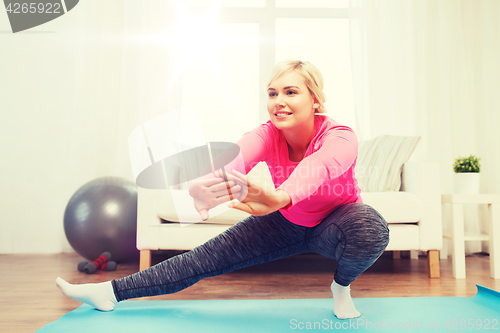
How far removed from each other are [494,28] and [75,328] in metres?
3.39

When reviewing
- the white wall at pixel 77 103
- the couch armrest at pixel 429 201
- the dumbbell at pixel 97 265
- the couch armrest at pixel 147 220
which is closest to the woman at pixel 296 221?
the couch armrest at pixel 147 220

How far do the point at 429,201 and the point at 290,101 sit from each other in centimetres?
122

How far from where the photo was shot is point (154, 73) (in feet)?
9.43

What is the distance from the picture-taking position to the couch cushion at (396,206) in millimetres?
1775

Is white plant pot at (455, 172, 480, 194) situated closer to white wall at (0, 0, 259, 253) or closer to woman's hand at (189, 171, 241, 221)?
white wall at (0, 0, 259, 253)

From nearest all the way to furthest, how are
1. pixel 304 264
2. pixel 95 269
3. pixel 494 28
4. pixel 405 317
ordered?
pixel 405 317, pixel 95 269, pixel 304 264, pixel 494 28

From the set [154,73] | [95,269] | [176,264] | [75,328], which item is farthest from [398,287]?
[154,73]

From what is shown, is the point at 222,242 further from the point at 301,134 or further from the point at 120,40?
the point at 120,40

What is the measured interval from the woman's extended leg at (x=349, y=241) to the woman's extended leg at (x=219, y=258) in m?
0.11

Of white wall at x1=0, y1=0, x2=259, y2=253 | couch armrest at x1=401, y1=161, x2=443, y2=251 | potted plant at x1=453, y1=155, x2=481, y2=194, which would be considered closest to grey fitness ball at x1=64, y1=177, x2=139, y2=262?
white wall at x1=0, y1=0, x2=259, y2=253

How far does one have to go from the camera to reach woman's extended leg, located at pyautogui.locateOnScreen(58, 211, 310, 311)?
44.0 inches

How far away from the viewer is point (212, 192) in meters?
0.74

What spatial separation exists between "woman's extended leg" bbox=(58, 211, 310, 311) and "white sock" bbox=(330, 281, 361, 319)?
19 cm

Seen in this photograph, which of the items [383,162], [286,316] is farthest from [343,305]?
[383,162]
